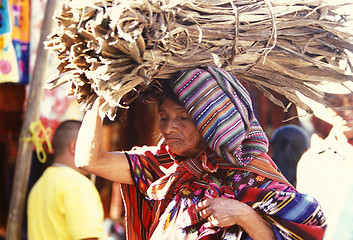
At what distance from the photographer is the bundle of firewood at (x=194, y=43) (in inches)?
85.1

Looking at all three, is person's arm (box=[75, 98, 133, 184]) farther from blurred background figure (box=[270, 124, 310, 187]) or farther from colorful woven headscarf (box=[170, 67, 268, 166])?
blurred background figure (box=[270, 124, 310, 187])

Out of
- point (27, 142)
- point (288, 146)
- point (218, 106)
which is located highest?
point (218, 106)

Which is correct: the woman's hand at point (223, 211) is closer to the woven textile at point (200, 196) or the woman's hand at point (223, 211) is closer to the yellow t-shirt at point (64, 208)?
the woven textile at point (200, 196)

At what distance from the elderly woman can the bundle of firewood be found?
155mm

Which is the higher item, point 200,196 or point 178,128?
point 178,128

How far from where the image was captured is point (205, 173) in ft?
8.65

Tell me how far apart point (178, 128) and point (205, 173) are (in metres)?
0.27

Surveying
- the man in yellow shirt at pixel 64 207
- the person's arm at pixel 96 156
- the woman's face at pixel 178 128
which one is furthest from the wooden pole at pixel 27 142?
the woman's face at pixel 178 128

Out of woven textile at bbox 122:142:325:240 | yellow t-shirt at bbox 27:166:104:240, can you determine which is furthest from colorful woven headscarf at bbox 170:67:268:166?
yellow t-shirt at bbox 27:166:104:240

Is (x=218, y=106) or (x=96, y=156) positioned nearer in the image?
(x=218, y=106)

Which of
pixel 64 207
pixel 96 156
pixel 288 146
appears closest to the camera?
pixel 96 156

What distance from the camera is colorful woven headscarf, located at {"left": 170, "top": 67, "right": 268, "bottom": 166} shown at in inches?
94.7

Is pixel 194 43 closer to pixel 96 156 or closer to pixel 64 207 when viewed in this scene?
pixel 96 156

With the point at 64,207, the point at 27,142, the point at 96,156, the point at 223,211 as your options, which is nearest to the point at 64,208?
the point at 64,207
